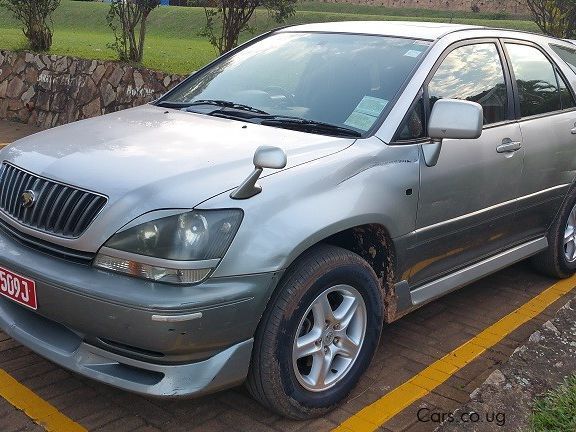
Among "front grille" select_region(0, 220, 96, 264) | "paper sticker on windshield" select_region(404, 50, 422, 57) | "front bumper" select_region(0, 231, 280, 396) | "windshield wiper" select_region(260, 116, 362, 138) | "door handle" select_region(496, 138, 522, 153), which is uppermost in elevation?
"paper sticker on windshield" select_region(404, 50, 422, 57)

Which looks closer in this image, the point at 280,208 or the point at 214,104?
the point at 280,208

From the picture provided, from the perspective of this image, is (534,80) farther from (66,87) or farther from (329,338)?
(66,87)

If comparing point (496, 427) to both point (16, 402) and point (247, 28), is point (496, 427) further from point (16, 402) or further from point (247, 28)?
point (247, 28)

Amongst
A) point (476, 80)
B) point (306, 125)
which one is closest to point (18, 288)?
point (306, 125)

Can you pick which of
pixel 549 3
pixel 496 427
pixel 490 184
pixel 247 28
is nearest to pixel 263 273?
pixel 496 427

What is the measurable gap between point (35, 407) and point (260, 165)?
1597 millimetres

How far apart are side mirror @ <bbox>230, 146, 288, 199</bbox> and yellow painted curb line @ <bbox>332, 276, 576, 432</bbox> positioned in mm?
1206

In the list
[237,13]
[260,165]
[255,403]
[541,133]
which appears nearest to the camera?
[260,165]

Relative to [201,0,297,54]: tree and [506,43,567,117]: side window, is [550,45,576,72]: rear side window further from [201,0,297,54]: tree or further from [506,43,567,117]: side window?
[201,0,297,54]: tree

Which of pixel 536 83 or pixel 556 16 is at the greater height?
pixel 556 16

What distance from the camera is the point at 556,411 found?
3170 mm

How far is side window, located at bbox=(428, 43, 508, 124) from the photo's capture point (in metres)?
3.96

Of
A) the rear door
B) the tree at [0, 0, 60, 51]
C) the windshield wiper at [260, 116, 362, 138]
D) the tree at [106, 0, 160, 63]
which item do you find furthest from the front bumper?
the tree at [0, 0, 60, 51]

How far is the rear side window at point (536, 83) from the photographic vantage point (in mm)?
4562
